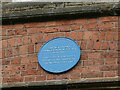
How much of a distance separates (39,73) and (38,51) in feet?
0.88

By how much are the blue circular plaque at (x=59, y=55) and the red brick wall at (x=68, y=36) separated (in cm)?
5

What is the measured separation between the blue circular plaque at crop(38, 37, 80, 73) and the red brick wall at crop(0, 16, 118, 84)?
5cm

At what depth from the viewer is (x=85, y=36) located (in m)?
5.93

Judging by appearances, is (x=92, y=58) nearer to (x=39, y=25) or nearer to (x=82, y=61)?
(x=82, y=61)

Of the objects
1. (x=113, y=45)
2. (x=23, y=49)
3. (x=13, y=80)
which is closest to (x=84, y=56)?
(x=113, y=45)

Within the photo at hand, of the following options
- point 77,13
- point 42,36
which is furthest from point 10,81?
point 77,13

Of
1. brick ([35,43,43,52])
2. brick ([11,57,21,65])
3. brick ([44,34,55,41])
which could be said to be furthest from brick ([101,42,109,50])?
brick ([11,57,21,65])

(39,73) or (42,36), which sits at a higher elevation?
(42,36)

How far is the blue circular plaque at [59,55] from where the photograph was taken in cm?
580

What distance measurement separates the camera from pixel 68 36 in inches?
236

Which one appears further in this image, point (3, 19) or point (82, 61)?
point (3, 19)

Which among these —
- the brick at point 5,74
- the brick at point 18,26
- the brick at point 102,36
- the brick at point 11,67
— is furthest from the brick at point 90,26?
the brick at point 5,74

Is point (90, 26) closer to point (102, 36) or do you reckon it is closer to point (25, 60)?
point (102, 36)

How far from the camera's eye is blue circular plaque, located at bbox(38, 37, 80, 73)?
19.0 ft
